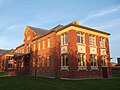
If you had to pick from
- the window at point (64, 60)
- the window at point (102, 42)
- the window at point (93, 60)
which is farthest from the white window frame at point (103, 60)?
the window at point (64, 60)

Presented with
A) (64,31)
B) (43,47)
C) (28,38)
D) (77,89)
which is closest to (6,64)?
(28,38)

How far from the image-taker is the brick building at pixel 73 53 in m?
23.5

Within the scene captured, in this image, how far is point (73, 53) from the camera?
23.2 metres

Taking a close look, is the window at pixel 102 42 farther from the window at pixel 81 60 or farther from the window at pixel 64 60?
the window at pixel 64 60

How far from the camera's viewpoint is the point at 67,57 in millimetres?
24062

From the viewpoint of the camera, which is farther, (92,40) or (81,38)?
(92,40)

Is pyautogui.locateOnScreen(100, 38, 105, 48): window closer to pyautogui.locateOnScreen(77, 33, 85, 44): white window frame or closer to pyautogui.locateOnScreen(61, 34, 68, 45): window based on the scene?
pyautogui.locateOnScreen(77, 33, 85, 44): white window frame

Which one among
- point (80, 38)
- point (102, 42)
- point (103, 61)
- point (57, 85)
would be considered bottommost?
point (57, 85)

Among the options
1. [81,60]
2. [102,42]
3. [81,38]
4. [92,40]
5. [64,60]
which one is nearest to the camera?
[81,60]

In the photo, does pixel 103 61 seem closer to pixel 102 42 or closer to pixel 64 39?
pixel 102 42

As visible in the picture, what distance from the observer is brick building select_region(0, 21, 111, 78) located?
23.5 metres

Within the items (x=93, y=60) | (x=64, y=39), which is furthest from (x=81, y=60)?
(x=64, y=39)

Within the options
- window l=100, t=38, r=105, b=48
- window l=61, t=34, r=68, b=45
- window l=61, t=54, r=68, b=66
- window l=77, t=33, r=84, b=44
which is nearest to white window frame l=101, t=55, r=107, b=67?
window l=100, t=38, r=105, b=48

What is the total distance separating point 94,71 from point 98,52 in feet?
12.4
